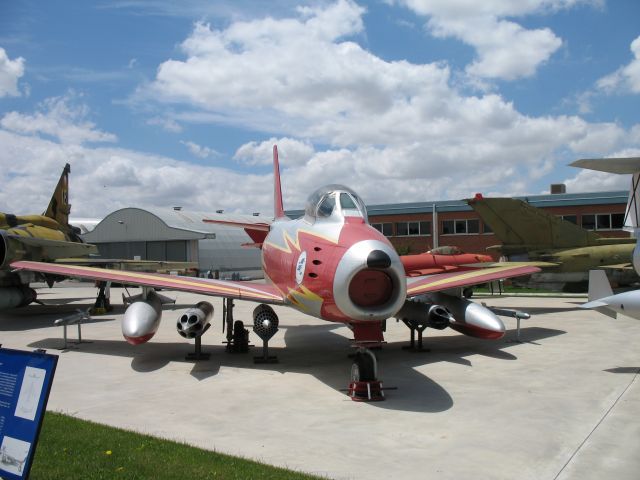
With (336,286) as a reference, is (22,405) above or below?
below

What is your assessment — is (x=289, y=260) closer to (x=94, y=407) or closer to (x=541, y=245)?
(x=94, y=407)

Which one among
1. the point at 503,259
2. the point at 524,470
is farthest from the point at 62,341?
the point at 503,259

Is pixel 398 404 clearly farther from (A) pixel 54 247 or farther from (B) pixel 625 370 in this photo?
(A) pixel 54 247

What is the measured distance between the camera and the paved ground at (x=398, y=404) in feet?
18.0

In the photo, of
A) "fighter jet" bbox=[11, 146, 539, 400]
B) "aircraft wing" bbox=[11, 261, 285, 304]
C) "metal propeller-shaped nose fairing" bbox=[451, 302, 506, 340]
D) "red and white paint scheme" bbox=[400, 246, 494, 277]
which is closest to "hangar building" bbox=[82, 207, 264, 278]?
"red and white paint scheme" bbox=[400, 246, 494, 277]

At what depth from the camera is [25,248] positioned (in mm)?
17594

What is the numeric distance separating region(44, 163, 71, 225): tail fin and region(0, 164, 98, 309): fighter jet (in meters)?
0.38

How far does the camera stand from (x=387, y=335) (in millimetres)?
14727

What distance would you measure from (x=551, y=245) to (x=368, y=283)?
59.0 ft

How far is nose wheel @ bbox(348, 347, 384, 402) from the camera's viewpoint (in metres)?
7.80

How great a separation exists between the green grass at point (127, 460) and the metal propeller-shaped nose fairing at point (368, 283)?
9.39 feet

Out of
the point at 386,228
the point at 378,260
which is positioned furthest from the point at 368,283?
the point at 386,228

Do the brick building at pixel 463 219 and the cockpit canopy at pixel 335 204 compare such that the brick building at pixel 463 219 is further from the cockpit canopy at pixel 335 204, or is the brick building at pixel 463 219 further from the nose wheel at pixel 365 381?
the nose wheel at pixel 365 381

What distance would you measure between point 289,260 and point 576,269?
677 inches
